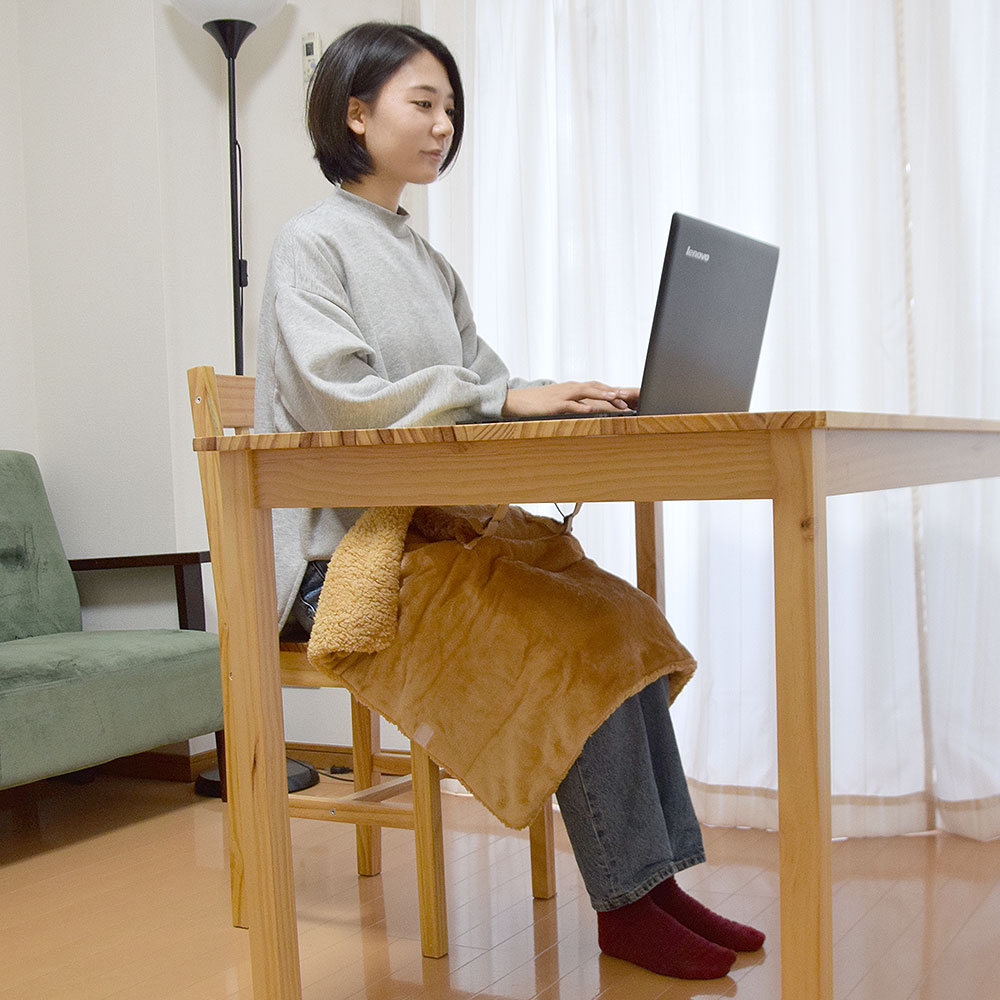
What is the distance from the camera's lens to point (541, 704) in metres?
1.37

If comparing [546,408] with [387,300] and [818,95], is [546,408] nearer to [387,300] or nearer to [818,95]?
[387,300]

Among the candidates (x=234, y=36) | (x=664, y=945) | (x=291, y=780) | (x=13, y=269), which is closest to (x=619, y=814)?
(x=664, y=945)

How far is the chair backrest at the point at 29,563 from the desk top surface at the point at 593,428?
1.49 meters

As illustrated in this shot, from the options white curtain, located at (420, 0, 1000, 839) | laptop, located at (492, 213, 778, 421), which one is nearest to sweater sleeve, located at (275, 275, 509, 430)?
laptop, located at (492, 213, 778, 421)

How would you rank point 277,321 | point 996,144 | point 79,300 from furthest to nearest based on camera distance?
point 79,300 < point 996,144 < point 277,321

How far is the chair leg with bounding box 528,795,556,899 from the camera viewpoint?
187cm

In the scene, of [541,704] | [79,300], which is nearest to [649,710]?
[541,704]

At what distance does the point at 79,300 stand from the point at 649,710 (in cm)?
194

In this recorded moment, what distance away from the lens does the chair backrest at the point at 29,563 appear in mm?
2596

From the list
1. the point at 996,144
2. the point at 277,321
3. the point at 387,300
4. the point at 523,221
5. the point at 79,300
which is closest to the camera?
the point at 277,321

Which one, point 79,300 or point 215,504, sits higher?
point 79,300

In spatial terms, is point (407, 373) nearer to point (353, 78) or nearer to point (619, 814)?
point (353, 78)

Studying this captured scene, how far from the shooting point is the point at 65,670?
2256mm

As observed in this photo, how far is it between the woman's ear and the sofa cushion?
120 centimetres
